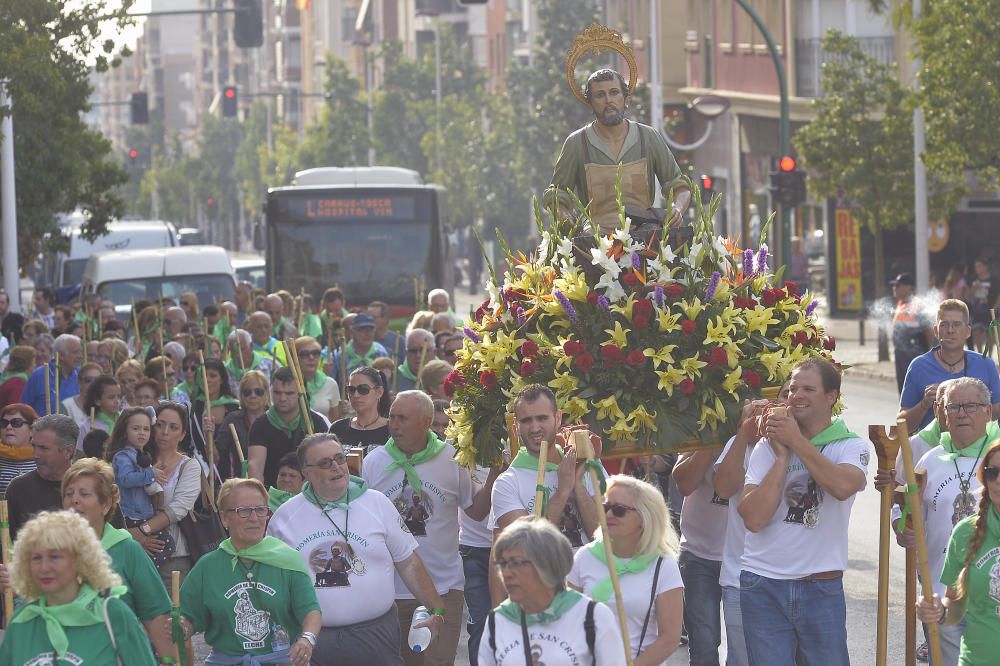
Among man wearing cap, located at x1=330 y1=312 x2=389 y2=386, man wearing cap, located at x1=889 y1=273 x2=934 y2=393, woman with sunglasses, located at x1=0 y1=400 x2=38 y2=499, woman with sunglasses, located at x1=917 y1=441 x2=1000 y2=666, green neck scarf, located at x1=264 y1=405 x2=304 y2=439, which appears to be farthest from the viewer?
man wearing cap, located at x1=889 y1=273 x2=934 y2=393

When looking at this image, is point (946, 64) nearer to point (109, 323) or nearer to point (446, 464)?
point (109, 323)

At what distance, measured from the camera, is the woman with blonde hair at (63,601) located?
6477mm

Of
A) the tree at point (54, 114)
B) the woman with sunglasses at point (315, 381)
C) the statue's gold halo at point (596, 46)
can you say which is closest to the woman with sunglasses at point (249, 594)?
the statue's gold halo at point (596, 46)

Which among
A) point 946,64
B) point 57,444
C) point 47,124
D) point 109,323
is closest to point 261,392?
point 57,444

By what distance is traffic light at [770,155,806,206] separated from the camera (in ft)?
96.1

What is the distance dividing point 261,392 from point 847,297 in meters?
31.2

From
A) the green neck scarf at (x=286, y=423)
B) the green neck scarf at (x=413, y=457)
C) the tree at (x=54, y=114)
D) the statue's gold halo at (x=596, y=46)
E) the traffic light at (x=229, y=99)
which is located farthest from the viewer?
the traffic light at (x=229, y=99)

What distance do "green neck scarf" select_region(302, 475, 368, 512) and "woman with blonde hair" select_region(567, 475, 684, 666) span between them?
1.56 meters

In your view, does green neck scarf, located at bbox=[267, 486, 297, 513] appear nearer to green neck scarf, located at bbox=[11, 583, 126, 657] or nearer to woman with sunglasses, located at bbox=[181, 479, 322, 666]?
woman with sunglasses, located at bbox=[181, 479, 322, 666]

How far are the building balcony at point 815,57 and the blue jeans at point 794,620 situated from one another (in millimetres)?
34573

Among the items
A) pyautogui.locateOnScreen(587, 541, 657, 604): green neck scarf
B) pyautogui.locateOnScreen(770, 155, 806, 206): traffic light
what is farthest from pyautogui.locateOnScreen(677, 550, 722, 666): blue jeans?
pyautogui.locateOnScreen(770, 155, 806, 206): traffic light

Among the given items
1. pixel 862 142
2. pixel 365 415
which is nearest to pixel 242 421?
pixel 365 415

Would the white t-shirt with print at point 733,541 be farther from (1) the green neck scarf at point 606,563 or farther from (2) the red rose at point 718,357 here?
(1) the green neck scarf at point 606,563

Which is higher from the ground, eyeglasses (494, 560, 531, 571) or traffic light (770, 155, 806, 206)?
traffic light (770, 155, 806, 206)
